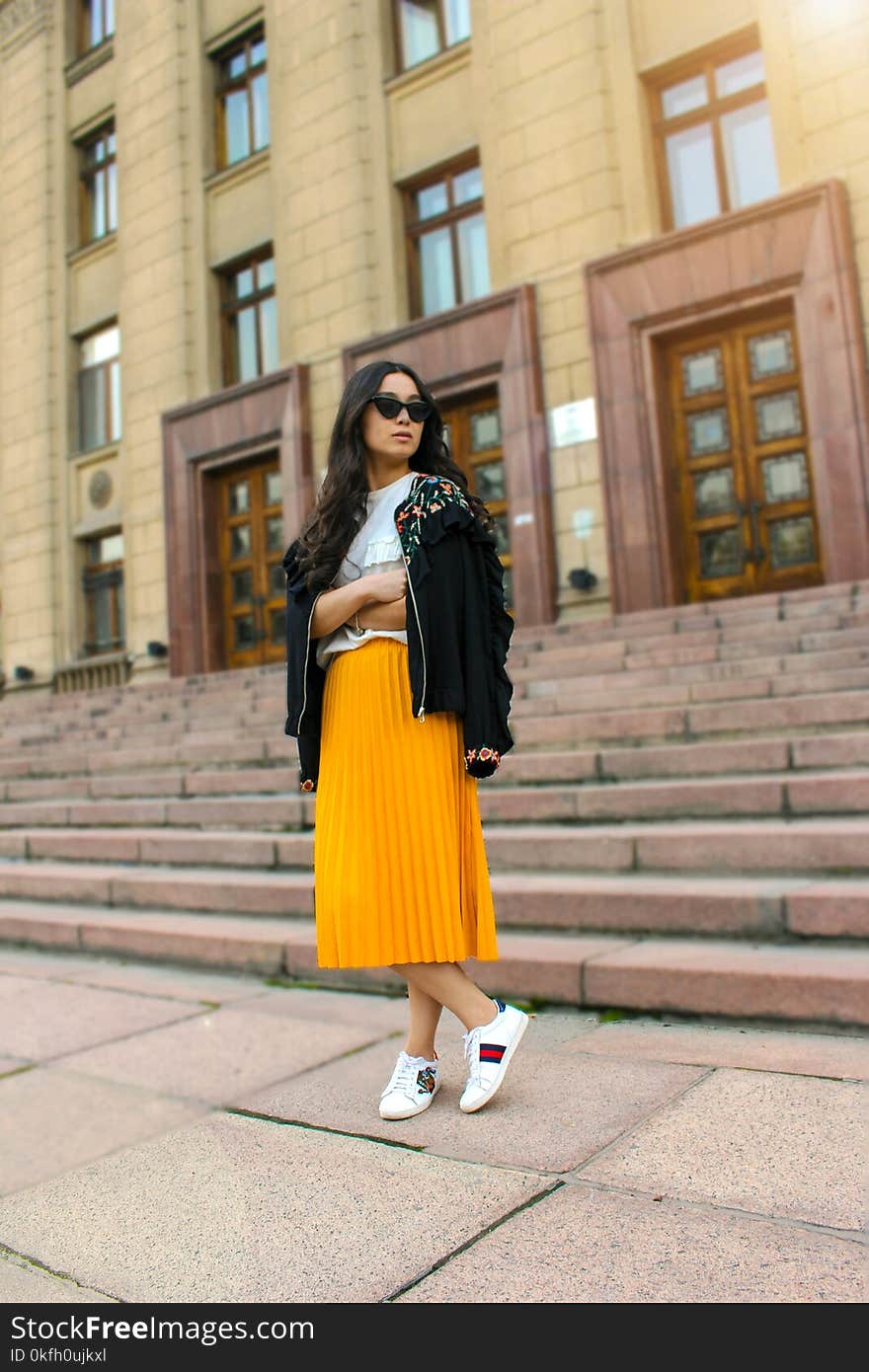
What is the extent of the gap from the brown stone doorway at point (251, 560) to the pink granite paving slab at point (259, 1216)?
40.0 feet

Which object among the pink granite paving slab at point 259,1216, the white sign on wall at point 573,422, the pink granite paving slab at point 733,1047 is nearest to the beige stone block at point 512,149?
the white sign on wall at point 573,422

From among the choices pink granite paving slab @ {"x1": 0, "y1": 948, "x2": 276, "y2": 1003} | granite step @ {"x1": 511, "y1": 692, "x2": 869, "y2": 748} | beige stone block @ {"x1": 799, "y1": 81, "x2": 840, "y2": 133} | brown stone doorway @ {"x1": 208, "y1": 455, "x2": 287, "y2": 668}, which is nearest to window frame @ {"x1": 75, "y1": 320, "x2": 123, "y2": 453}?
brown stone doorway @ {"x1": 208, "y1": 455, "x2": 287, "y2": 668}

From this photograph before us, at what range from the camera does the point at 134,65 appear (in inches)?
647

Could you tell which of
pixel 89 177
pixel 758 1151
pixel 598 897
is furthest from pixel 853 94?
pixel 89 177

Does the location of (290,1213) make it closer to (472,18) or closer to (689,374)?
(689,374)

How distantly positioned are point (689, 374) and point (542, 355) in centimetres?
174

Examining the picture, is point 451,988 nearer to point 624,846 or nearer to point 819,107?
point 624,846

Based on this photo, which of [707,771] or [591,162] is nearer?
[707,771]

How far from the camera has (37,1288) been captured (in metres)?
1.88

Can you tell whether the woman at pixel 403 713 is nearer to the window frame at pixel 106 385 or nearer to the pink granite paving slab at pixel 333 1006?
the pink granite paving slab at pixel 333 1006

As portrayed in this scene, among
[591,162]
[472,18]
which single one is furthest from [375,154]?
[591,162]

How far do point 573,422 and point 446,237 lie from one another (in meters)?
3.57

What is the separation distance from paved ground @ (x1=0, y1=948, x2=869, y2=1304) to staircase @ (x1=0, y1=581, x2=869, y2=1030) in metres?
0.23

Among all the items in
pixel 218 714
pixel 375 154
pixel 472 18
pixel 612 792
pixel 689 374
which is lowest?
pixel 612 792
